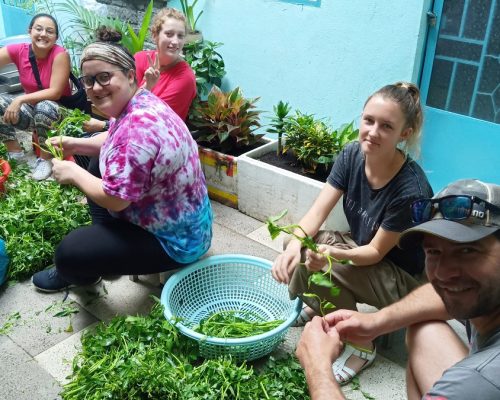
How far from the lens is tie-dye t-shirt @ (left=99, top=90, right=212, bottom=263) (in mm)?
2182

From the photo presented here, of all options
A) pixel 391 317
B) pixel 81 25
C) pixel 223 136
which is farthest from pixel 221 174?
pixel 81 25

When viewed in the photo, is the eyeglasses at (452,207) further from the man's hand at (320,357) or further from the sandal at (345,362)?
the sandal at (345,362)

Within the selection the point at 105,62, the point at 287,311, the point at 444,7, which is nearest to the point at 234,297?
the point at 287,311

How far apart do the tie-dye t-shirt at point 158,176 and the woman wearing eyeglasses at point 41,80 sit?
177cm

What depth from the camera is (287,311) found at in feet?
8.32

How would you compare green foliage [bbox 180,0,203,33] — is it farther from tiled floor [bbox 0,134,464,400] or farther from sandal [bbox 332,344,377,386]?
sandal [bbox 332,344,377,386]

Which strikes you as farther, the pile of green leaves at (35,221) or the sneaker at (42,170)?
the sneaker at (42,170)

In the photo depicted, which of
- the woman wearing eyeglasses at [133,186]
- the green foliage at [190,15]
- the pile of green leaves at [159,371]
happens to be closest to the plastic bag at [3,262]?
the woman wearing eyeglasses at [133,186]

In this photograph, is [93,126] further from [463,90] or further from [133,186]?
[463,90]

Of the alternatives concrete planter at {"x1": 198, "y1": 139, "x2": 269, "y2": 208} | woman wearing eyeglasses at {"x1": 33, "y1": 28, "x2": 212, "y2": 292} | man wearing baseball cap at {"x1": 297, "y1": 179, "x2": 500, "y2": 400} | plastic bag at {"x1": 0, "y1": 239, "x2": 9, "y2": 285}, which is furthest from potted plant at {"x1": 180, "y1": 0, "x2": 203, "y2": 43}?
man wearing baseball cap at {"x1": 297, "y1": 179, "x2": 500, "y2": 400}

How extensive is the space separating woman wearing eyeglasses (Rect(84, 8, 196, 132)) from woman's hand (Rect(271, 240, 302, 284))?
5.06 feet

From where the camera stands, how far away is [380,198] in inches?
87.4

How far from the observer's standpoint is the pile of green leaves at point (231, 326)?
7.63 feet

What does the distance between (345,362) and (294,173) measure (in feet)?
4.45
